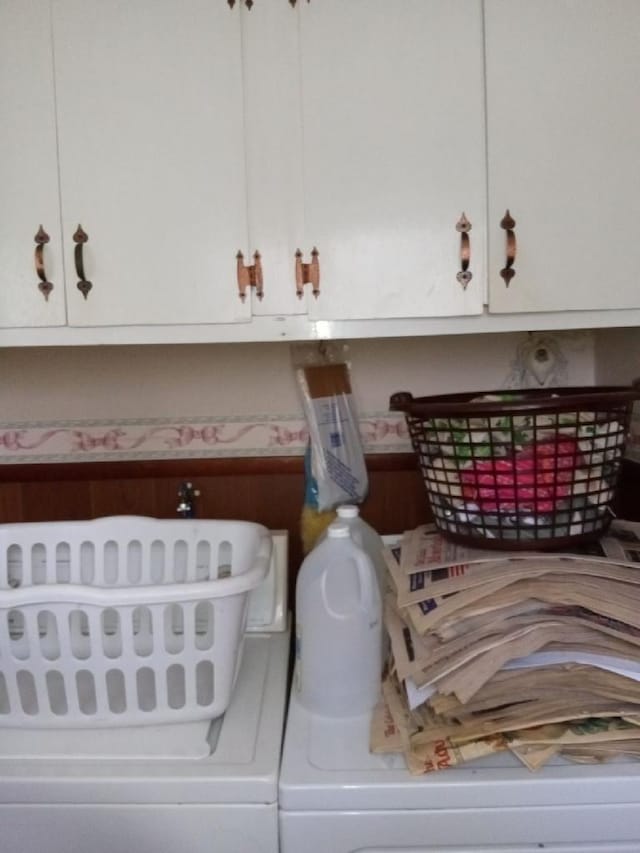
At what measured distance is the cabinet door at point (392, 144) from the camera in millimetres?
1026

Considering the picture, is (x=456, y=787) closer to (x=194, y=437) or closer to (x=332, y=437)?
(x=332, y=437)

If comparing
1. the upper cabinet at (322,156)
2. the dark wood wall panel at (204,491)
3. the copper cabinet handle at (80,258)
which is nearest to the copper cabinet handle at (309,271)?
the upper cabinet at (322,156)

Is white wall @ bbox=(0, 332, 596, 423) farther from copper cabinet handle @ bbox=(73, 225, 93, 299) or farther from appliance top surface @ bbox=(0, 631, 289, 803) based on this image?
appliance top surface @ bbox=(0, 631, 289, 803)

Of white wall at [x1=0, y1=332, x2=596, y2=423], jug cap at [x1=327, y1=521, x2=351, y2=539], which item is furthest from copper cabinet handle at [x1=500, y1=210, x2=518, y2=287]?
jug cap at [x1=327, y1=521, x2=351, y2=539]

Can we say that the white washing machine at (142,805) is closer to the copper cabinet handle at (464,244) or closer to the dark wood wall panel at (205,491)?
the dark wood wall panel at (205,491)

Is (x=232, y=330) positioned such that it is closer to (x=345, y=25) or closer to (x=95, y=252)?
Answer: (x=95, y=252)

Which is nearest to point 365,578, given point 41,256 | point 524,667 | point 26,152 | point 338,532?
point 338,532

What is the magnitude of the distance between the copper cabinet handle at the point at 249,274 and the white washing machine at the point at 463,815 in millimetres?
704

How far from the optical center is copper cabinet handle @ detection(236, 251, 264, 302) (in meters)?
1.05

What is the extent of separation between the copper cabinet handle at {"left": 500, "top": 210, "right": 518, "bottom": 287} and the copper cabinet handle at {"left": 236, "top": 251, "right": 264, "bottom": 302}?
384mm

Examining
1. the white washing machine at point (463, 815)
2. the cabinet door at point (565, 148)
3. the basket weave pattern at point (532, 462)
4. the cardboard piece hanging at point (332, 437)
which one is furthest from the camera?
the cardboard piece hanging at point (332, 437)

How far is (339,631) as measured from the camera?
3.14ft

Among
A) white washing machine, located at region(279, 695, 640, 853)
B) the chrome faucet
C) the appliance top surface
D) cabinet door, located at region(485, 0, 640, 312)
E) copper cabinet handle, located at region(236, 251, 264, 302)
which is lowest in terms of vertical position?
white washing machine, located at region(279, 695, 640, 853)

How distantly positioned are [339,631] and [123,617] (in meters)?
0.30
